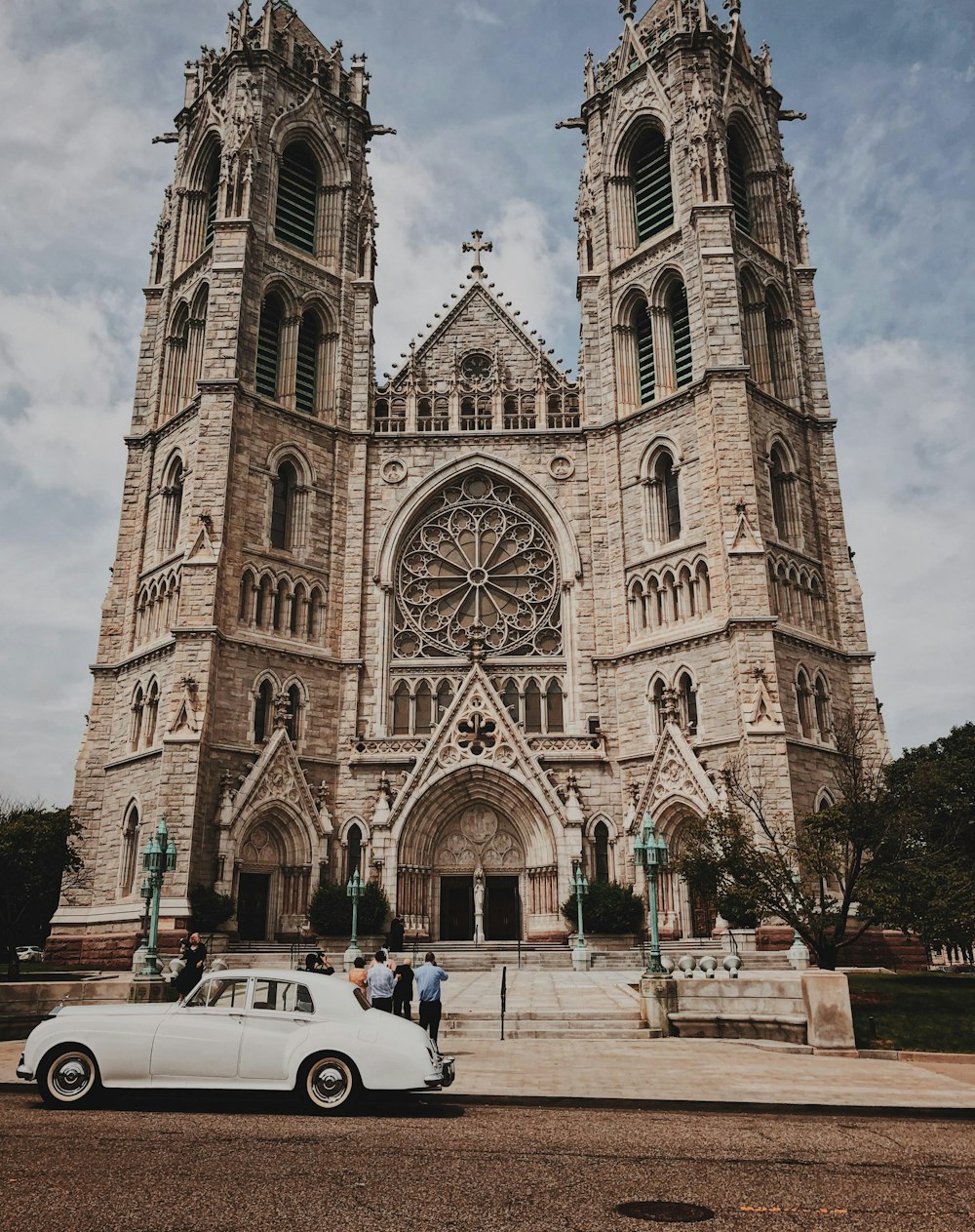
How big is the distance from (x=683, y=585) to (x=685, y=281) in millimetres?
10872

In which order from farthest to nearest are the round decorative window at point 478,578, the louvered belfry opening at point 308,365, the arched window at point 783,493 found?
1. the louvered belfry opening at point 308,365
2. the round decorative window at point 478,578
3. the arched window at point 783,493

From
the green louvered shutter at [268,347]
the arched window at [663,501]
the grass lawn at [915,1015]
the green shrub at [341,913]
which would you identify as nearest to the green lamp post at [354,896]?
the green shrub at [341,913]

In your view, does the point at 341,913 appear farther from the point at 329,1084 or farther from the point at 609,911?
the point at 329,1084

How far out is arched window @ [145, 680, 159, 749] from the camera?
31.3 meters

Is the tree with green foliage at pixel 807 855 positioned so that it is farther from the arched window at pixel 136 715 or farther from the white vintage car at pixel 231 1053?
the arched window at pixel 136 715

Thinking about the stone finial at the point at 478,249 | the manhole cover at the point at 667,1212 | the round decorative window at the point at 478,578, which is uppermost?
the stone finial at the point at 478,249

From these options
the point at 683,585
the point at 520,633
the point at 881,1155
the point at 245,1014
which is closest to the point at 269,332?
the point at 520,633

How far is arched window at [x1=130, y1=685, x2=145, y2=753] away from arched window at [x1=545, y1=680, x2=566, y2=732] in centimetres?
1280

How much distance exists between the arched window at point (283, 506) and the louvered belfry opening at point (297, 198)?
9.29 metres

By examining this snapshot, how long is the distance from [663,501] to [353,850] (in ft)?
50.0

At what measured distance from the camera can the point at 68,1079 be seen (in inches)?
376

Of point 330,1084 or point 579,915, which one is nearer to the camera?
point 330,1084

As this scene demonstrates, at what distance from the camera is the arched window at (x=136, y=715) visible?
31.6 meters

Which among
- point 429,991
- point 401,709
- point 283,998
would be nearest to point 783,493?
point 401,709
